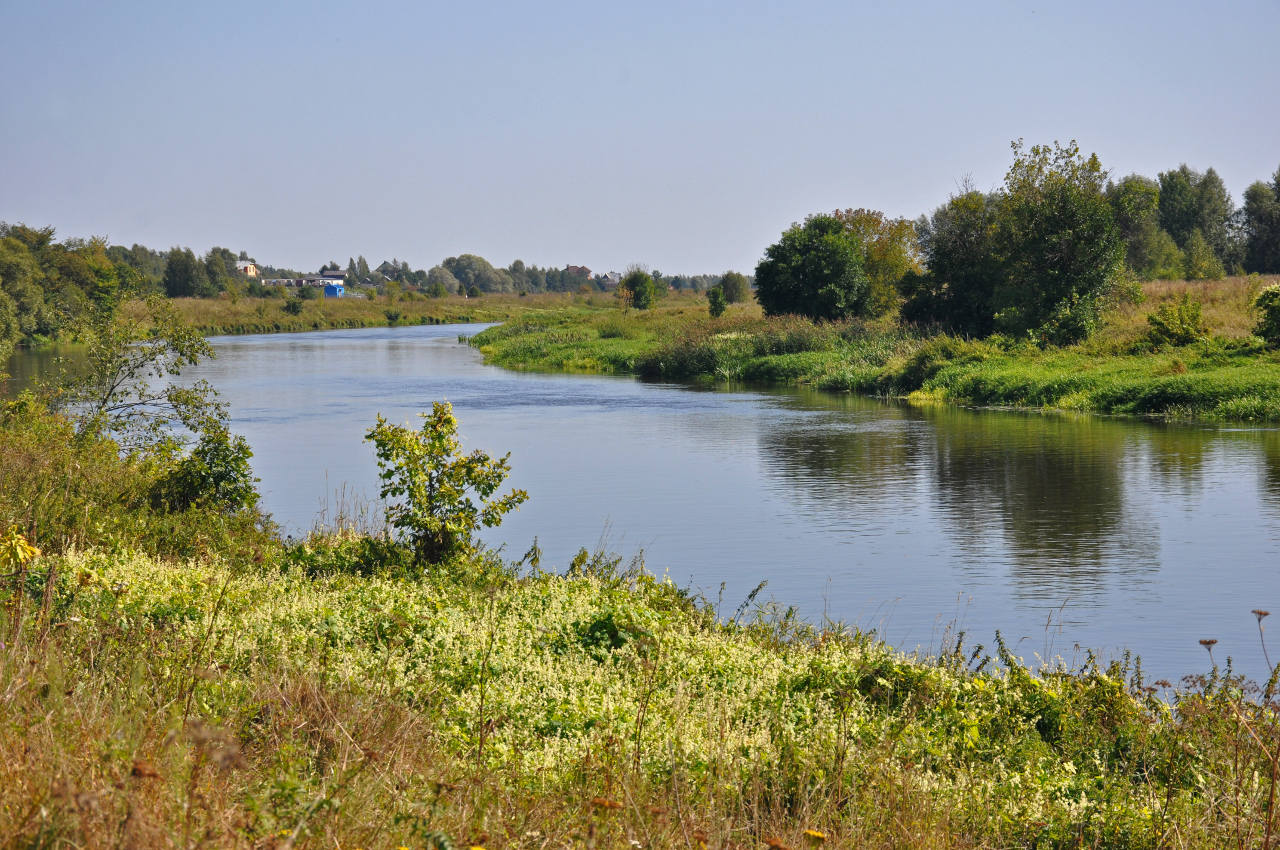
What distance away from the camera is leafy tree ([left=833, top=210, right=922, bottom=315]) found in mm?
54656

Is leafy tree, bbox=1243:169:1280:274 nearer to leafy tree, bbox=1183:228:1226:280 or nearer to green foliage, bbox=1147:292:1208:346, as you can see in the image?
leafy tree, bbox=1183:228:1226:280

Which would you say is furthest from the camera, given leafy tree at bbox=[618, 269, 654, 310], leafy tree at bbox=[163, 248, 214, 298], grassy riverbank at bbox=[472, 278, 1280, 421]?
leafy tree at bbox=[163, 248, 214, 298]

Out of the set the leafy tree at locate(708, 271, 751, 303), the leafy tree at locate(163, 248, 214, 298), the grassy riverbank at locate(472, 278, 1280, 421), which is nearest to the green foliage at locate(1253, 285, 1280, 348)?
the grassy riverbank at locate(472, 278, 1280, 421)

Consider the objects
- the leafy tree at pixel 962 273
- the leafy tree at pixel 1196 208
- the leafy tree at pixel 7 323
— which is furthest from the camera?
the leafy tree at pixel 1196 208

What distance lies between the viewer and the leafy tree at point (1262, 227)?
57625 mm

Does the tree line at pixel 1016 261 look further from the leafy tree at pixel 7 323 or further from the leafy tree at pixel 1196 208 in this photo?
the leafy tree at pixel 7 323

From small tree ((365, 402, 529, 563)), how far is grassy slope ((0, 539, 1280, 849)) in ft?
5.98

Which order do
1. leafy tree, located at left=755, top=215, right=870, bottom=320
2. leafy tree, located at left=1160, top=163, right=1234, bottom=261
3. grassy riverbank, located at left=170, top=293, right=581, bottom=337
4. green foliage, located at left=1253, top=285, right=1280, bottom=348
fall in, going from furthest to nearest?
grassy riverbank, located at left=170, top=293, right=581, bottom=337
leafy tree, located at left=1160, top=163, right=1234, bottom=261
leafy tree, located at left=755, top=215, right=870, bottom=320
green foliage, located at left=1253, top=285, right=1280, bottom=348

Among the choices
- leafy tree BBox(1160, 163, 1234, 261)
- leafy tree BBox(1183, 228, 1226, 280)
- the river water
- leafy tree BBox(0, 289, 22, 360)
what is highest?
leafy tree BBox(1160, 163, 1234, 261)

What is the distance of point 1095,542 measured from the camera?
14297 millimetres

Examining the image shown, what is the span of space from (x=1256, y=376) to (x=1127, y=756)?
23.2 m

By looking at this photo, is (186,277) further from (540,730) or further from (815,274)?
(540,730)

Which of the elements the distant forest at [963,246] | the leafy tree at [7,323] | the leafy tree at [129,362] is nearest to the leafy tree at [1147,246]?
the distant forest at [963,246]

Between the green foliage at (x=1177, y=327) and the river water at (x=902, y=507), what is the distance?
214 inches
